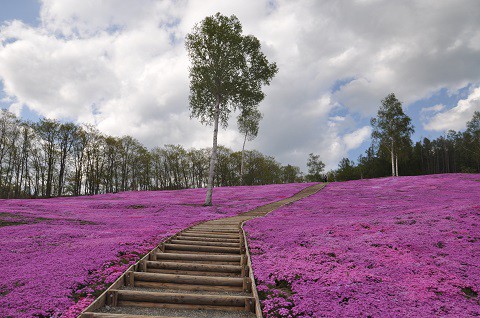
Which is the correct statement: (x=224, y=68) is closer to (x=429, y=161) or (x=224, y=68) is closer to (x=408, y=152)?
(x=408, y=152)

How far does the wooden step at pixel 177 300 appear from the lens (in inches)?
276

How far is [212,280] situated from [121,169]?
72647mm

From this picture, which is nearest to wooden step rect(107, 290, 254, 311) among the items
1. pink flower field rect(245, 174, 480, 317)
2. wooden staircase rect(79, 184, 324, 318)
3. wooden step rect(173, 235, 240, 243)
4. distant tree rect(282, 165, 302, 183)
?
wooden staircase rect(79, 184, 324, 318)

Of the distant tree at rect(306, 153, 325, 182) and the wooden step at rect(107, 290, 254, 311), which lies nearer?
the wooden step at rect(107, 290, 254, 311)

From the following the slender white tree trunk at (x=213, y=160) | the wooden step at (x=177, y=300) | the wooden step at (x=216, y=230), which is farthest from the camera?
the slender white tree trunk at (x=213, y=160)

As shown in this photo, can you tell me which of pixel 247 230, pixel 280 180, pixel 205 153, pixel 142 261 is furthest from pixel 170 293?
pixel 280 180

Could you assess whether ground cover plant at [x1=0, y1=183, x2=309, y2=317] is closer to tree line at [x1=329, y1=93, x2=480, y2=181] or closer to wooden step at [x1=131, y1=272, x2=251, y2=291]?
wooden step at [x1=131, y1=272, x2=251, y2=291]

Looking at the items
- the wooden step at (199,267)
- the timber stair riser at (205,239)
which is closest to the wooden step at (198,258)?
the wooden step at (199,267)

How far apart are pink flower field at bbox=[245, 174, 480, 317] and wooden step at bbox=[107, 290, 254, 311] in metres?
0.70

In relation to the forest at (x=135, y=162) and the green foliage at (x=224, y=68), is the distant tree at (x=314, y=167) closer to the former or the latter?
the forest at (x=135, y=162)

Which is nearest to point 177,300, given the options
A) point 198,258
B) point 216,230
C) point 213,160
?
point 198,258

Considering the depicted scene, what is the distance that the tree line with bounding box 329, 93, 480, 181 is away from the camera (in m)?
55.5

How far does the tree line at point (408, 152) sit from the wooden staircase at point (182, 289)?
2156 inches

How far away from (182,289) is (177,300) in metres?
0.94
